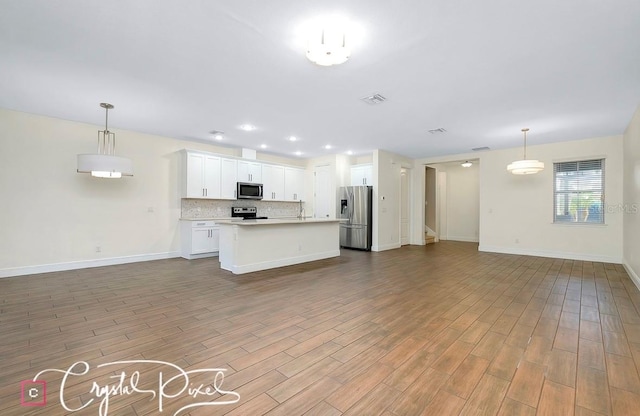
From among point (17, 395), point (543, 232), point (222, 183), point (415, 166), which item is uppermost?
point (415, 166)

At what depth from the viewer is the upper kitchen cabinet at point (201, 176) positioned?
6195mm

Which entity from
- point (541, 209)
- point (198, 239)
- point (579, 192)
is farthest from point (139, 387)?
point (579, 192)

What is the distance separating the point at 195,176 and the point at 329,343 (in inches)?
205

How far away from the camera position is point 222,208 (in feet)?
23.2

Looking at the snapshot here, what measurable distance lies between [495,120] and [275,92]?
382cm

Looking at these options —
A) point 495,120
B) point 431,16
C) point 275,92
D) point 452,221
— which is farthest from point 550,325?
point 452,221

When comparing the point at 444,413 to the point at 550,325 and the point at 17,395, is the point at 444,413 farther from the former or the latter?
the point at 17,395

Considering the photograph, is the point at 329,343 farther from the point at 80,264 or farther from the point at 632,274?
the point at 632,274

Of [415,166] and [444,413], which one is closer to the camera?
[444,413]

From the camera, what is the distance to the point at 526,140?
623 cm

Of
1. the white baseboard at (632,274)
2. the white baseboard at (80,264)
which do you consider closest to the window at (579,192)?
the white baseboard at (632,274)

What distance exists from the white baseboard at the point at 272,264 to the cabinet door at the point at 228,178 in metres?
2.17

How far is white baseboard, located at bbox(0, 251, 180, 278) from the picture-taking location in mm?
4559

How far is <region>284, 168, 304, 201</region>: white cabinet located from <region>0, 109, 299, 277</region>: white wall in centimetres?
293
